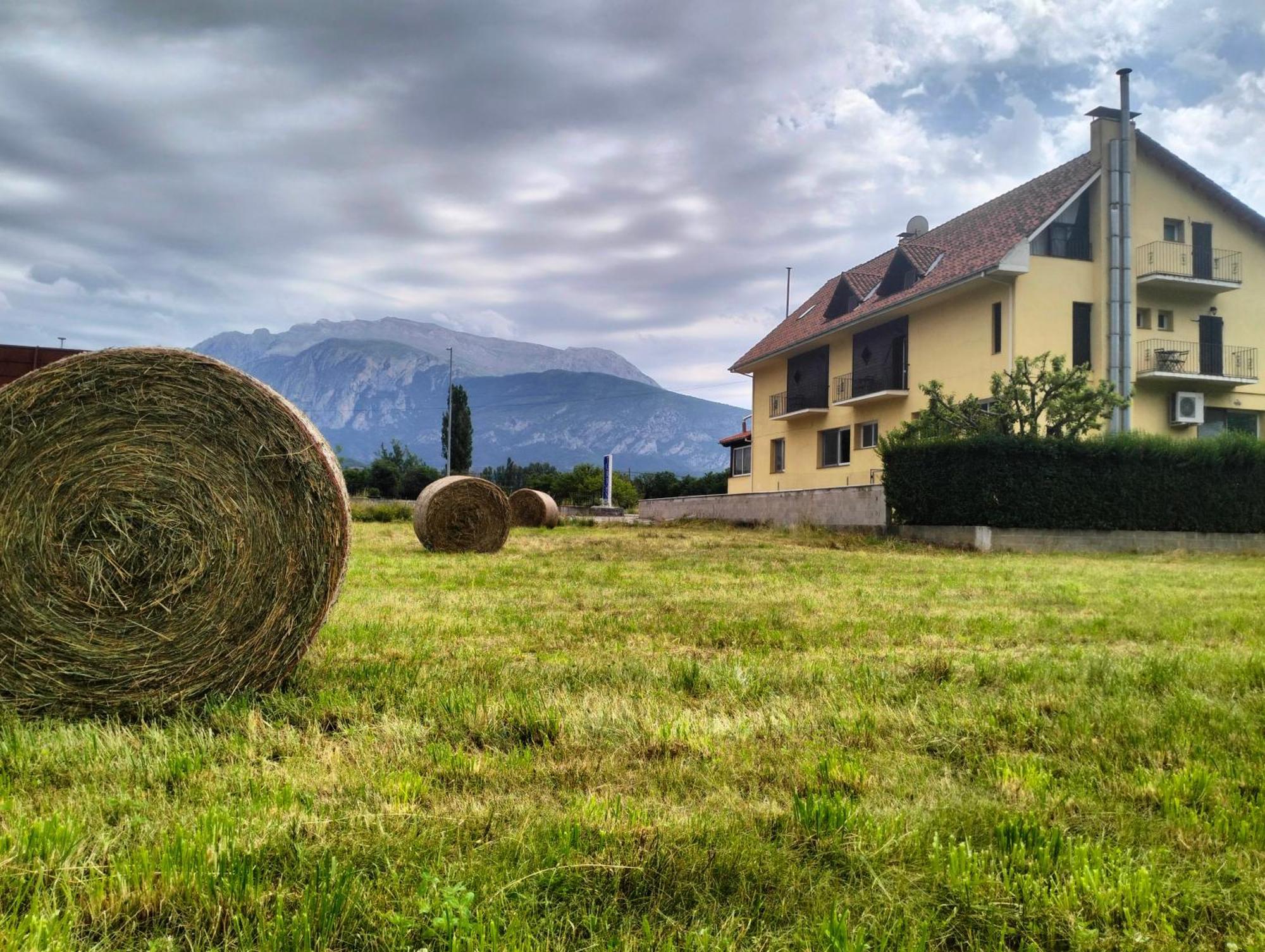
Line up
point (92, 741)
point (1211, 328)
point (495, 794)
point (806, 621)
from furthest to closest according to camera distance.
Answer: point (1211, 328) < point (806, 621) < point (92, 741) < point (495, 794)

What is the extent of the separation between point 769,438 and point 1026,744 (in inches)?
1224

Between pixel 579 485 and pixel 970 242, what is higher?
pixel 970 242

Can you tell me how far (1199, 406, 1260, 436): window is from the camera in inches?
992

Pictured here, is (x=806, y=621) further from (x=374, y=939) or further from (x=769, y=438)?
(x=769, y=438)

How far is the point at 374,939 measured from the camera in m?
1.90

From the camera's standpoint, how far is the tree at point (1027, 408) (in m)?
18.2

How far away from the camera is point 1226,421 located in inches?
1003

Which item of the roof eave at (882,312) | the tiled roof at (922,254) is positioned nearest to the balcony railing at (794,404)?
the roof eave at (882,312)

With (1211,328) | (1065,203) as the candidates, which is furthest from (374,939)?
(1211,328)

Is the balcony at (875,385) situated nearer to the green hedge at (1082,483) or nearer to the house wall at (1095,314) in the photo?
the house wall at (1095,314)

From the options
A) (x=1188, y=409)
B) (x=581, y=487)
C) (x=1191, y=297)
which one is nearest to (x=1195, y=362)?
(x=1188, y=409)

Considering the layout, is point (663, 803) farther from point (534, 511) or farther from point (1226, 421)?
point (1226, 421)

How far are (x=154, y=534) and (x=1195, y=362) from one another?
27.6 m

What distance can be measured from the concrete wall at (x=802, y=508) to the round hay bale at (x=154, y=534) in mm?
16540
